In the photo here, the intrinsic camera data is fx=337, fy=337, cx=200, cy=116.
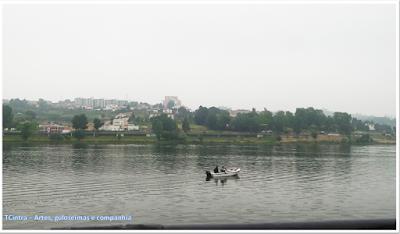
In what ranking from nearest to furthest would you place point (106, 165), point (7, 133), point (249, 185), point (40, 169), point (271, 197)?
point (271, 197) < point (249, 185) < point (40, 169) < point (106, 165) < point (7, 133)

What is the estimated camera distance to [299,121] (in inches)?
5438

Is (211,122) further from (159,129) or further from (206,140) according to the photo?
(159,129)

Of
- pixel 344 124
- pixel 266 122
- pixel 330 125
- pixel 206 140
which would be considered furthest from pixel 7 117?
pixel 344 124

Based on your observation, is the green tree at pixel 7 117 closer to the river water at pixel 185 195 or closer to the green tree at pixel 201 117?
the green tree at pixel 201 117

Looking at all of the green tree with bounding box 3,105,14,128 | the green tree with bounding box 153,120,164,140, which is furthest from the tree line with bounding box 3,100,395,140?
the green tree with bounding box 3,105,14,128

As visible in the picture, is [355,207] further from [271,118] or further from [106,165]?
[271,118]

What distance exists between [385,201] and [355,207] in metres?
4.21

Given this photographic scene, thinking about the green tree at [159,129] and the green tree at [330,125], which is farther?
the green tree at [330,125]

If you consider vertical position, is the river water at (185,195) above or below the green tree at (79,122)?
below

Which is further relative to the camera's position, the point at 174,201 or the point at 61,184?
the point at 61,184

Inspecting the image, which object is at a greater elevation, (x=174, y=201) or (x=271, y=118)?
(x=271, y=118)

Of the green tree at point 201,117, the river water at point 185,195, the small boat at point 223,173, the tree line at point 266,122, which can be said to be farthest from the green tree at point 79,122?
the small boat at point 223,173

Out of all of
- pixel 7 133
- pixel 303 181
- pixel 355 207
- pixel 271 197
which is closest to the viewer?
pixel 355 207

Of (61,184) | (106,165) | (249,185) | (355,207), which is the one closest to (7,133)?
(106,165)
